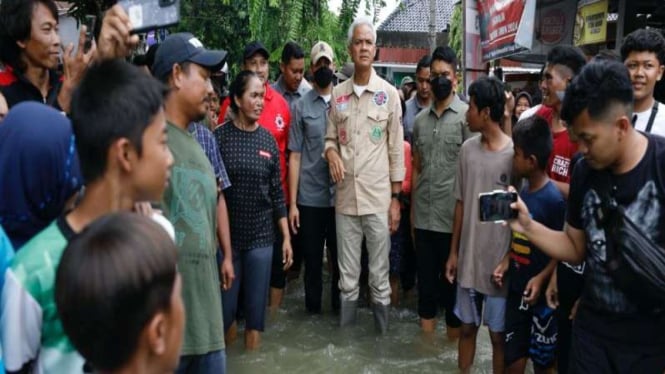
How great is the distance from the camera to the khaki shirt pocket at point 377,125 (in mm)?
4637

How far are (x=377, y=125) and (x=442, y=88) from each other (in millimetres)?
574

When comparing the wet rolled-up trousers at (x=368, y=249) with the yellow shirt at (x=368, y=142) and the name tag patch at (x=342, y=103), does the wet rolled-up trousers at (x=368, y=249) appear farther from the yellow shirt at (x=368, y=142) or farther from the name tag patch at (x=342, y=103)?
the name tag patch at (x=342, y=103)

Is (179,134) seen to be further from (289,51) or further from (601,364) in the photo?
(289,51)

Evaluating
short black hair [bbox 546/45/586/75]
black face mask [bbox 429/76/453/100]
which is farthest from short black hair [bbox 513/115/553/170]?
black face mask [bbox 429/76/453/100]

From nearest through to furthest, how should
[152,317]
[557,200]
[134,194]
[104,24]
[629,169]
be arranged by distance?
[152,317], [134,194], [104,24], [629,169], [557,200]

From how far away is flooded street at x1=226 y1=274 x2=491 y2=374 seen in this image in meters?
4.36

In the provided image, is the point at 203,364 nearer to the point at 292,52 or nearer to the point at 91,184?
the point at 91,184

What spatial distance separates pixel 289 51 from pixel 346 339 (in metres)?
2.49

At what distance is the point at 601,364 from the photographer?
2.47 meters

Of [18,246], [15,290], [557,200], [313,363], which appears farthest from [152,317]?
[313,363]

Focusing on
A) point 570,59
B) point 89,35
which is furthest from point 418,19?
point 89,35

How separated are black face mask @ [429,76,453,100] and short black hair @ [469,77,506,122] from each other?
978mm

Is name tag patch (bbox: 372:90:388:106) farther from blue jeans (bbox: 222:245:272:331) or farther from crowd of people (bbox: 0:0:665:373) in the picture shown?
blue jeans (bbox: 222:245:272:331)

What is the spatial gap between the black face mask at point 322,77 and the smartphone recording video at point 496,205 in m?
2.81
